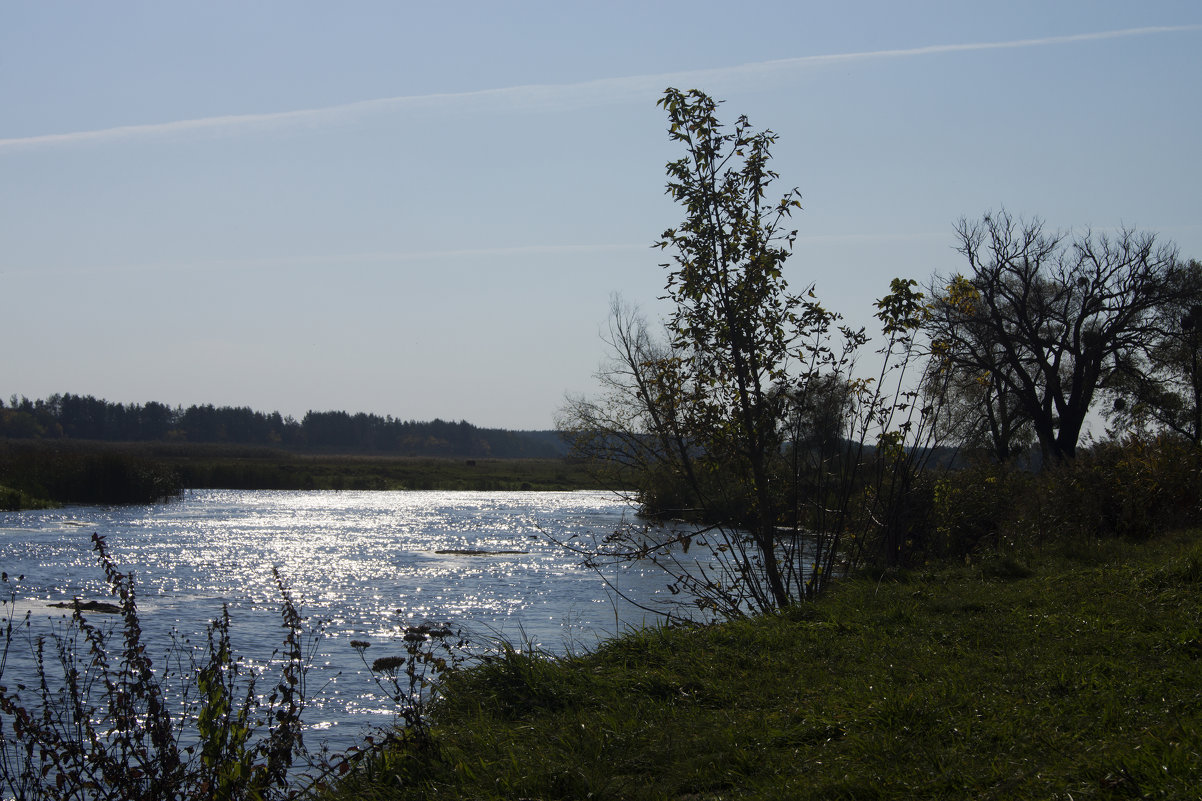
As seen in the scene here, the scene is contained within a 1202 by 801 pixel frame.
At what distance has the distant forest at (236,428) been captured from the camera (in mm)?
151738

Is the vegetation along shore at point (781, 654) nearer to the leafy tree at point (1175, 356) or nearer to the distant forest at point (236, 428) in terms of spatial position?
the leafy tree at point (1175, 356)

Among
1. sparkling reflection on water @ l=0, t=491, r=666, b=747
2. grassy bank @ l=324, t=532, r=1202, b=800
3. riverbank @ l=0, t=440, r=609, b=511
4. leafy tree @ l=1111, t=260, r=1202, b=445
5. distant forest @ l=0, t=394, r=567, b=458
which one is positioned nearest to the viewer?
grassy bank @ l=324, t=532, r=1202, b=800

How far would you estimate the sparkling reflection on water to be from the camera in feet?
46.1

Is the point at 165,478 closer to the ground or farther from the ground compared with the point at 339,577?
farther from the ground

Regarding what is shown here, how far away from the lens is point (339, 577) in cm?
2414

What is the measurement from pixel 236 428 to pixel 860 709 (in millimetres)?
178419

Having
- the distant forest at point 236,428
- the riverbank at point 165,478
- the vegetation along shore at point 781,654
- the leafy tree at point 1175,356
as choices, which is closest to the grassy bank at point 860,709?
the vegetation along shore at point 781,654

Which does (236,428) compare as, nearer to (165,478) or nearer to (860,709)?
(165,478)

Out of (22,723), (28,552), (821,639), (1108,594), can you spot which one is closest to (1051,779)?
(821,639)

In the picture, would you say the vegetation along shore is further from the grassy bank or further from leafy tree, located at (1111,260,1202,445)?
leafy tree, located at (1111,260,1202,445)

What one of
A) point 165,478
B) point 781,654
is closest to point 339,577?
point 781,654

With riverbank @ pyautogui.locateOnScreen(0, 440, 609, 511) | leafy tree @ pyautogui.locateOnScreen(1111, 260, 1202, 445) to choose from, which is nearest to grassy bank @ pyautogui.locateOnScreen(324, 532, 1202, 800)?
Result: riverbank @ pyautogui.locateOnScreen(0, 440, 609, 511)

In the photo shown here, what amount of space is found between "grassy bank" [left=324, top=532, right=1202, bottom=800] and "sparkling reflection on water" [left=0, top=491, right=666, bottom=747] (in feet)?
6.25

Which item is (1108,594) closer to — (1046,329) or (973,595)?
(973,595)
